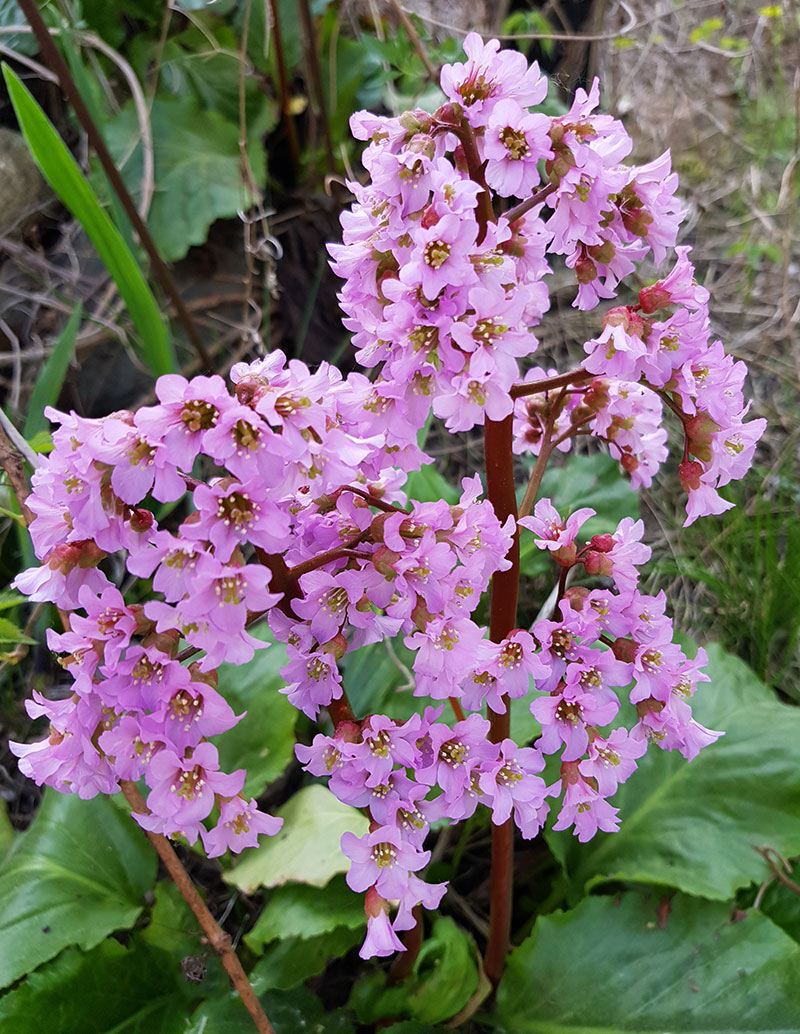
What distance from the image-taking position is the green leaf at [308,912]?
113 centimetres

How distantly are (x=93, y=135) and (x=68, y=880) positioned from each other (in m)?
1.34

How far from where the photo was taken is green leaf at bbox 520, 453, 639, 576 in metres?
1.73

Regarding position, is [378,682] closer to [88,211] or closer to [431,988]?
[431,988]

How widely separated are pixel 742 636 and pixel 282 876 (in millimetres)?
1110

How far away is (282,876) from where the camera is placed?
1167mm

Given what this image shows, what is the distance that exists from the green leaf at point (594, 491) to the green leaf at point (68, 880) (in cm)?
93

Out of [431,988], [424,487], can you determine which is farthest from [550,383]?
[431,988]

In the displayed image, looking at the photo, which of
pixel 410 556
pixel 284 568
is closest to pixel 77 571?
pixel 284 568

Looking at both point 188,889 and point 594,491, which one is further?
point 594,491

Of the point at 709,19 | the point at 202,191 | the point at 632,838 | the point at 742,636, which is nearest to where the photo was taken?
the point at 632,838

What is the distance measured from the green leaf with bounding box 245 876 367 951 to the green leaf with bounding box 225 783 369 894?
0.12 ft

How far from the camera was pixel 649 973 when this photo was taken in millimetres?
1234

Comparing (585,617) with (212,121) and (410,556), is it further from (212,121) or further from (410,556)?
(212,121)

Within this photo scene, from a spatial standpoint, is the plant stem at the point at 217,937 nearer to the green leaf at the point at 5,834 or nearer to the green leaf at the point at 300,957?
the green leaf at the point at 300,957
